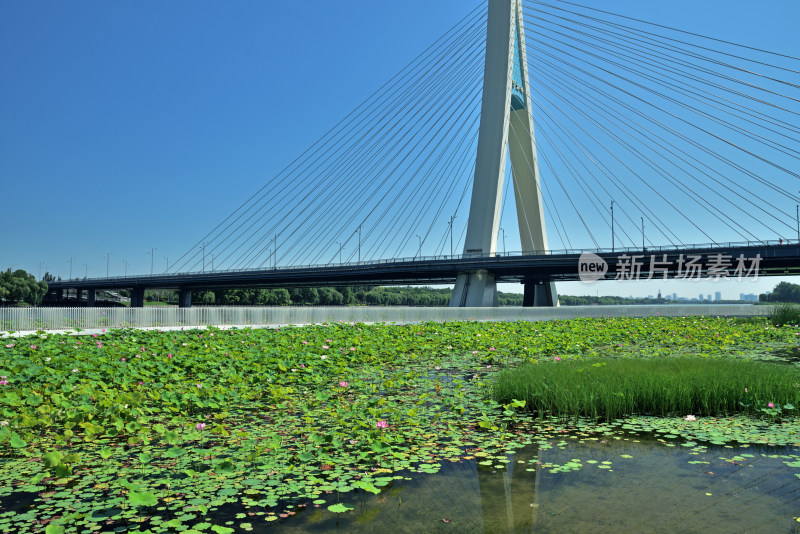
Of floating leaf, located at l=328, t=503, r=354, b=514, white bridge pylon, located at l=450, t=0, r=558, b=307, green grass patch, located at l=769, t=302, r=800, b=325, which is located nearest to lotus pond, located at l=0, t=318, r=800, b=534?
floating leaf, located at l=328, t=503, r=354, b=514

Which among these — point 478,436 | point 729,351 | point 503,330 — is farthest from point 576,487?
point 503,330

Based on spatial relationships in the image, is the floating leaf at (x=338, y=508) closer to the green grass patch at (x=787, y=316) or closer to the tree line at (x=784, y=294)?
the green grass patch at (x=787, y=316)

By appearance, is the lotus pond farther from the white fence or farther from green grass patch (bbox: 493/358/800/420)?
the white fence

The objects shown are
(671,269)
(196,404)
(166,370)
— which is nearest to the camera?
(196,404)

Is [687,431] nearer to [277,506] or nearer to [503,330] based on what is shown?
A: [277,506]

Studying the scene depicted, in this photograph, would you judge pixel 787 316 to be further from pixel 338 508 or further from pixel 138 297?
pixel 138 297

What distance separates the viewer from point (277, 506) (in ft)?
13.3

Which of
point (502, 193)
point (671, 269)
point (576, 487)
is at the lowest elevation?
point (576, 487)

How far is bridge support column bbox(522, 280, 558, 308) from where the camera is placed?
187 ft

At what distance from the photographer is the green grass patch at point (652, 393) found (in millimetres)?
7172

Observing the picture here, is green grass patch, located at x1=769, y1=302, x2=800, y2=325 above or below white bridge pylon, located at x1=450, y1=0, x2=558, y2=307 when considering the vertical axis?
below

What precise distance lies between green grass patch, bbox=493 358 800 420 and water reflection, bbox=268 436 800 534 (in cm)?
160

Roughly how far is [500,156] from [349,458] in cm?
3489

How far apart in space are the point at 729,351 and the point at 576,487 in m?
12.1
